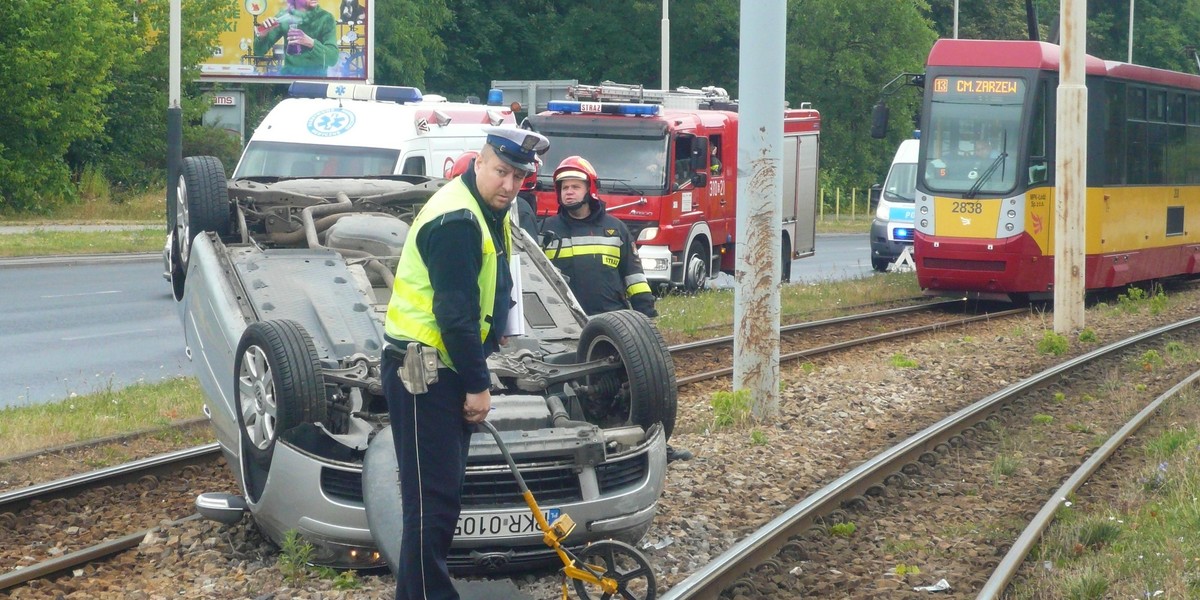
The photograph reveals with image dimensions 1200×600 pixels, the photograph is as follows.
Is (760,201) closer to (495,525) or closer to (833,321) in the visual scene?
(495,525)

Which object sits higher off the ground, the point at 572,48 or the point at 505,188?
the point at 572,48

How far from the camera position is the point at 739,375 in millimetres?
10320

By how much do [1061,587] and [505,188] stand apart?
9.95ft

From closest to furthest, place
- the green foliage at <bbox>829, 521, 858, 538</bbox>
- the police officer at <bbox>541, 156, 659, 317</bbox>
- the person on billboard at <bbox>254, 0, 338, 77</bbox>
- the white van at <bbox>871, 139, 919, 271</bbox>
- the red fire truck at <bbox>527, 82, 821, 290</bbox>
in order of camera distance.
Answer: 1. the green foliage at <bbox>829, 521, 858, 538</bbox>
2. the police officer at <bbox>541, 156, 659, 317</bbox>
3. the red fire truck at <bbox>527, 82, 821, 290</bbox>
4. the white van at <bbox>871, 139, 919, 271</bbox>
5. the person on billboard at <bbox>254, 0, 338, 77</bbox>

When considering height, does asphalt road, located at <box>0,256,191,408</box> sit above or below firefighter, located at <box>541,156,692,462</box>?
below

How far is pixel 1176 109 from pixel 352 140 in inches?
495

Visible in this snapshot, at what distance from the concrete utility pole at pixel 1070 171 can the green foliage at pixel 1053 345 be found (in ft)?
2.90

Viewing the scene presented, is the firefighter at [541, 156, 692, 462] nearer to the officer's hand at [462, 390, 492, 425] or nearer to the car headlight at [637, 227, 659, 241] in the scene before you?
the officer's hand at [462, 390, 492, 425]

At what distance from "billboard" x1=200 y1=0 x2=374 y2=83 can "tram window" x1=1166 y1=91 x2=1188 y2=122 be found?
2004 centimetres

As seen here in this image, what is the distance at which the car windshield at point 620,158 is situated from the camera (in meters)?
19.0

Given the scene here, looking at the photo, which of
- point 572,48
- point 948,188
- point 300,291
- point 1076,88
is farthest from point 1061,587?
point 572,48

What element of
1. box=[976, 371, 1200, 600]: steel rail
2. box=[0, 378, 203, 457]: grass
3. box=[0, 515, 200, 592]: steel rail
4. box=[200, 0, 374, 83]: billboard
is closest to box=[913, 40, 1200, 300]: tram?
box=[976, 371, 1200, 600]: steel rail

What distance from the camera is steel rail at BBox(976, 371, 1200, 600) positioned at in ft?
20.4

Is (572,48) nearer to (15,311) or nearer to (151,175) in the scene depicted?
(151,175)
